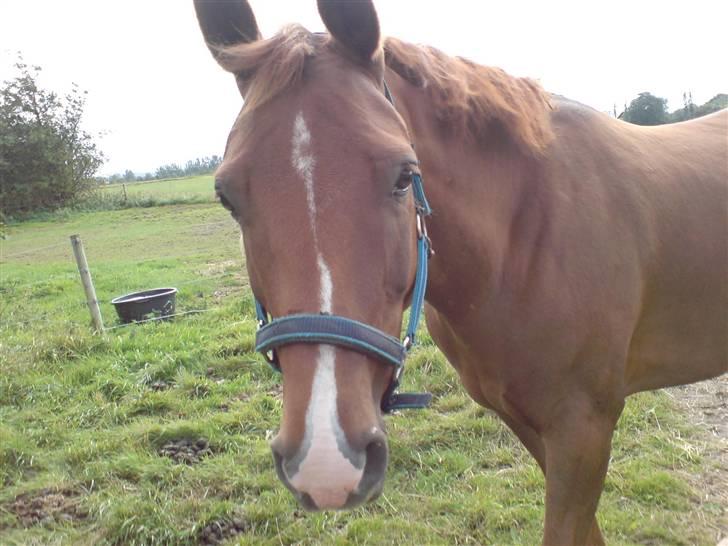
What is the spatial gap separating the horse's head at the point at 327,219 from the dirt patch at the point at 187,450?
2.58 meters

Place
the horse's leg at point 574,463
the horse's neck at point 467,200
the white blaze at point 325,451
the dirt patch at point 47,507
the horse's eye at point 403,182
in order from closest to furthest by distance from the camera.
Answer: the white blaze at point 325,451 → the horse's eye at point 403,182 → the horse's neck at point 467,200 → the horse's leg at point 574,463 → the dirt patch at point 47,507

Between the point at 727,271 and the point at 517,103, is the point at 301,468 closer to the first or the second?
the point at 517,103

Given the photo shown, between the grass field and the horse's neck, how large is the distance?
Result: 5.26 ft

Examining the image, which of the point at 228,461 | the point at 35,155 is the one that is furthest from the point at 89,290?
the point at 35,155

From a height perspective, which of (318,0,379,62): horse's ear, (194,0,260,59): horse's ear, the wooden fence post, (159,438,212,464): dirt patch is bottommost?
(159,438,212,464): dirt patch

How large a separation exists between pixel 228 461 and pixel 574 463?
2.39 metres

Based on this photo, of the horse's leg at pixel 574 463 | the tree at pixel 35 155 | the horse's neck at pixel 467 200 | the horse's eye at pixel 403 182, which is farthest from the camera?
the tree at pixel 35 155

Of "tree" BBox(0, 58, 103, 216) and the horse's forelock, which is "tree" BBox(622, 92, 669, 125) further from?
"tree" BBox(0, 58, 103, 216)

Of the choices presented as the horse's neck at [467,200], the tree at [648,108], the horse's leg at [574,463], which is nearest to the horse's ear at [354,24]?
the horse's neck at [467,200]

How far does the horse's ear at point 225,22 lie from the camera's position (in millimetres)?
1807

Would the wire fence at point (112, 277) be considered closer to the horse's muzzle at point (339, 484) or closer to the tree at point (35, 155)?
the horse's muzzle at point (339, 484)

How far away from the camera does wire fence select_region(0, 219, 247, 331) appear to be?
7.57 metres

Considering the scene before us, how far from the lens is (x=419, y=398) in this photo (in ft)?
5.55

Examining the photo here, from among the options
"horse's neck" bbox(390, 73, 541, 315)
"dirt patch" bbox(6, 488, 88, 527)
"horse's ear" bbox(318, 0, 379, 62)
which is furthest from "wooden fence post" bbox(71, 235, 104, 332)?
"horse's ear" bbox(318, 0, 379, 62)
